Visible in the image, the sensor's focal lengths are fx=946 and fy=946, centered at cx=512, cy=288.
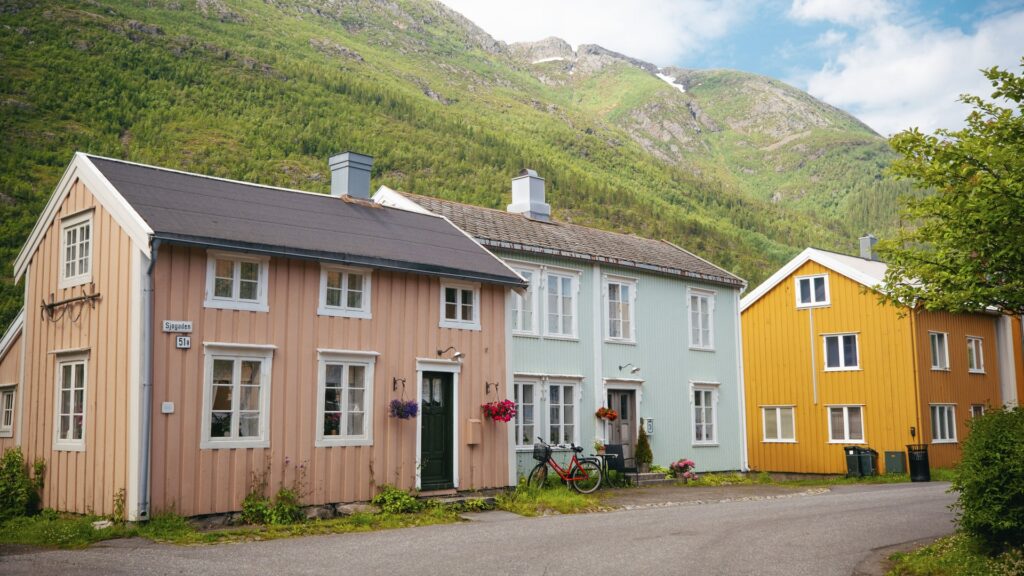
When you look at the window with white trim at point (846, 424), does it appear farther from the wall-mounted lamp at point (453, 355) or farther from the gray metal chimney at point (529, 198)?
the wall-mounted lamp at point (453, 355)

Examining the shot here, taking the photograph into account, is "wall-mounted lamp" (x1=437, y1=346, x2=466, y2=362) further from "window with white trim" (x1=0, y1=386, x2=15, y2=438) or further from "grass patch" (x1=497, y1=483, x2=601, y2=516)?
"window with white trim" (x1=0, y1=386, x2=15, y2=438)

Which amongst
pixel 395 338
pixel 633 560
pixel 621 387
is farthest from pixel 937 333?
pixel 633 560

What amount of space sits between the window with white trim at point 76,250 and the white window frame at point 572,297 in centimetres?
1023

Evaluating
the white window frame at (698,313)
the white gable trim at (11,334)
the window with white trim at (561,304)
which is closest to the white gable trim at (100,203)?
the white gable trim at (11,334)

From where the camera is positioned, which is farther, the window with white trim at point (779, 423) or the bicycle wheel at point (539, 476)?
the window with white trim at point (779, 423)

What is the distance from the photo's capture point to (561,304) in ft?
74.5

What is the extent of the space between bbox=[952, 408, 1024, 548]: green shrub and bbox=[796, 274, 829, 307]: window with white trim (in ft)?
70.1

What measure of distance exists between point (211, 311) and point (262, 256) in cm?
127

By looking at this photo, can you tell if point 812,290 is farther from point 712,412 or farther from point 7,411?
point 7,411

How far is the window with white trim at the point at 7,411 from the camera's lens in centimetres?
1756

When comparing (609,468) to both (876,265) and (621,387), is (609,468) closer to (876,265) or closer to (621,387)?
(621,387)

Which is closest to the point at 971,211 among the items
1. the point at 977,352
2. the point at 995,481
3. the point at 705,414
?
the point at 995,481

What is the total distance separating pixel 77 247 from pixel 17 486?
4.05 metres

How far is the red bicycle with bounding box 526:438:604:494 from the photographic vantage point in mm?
19500
